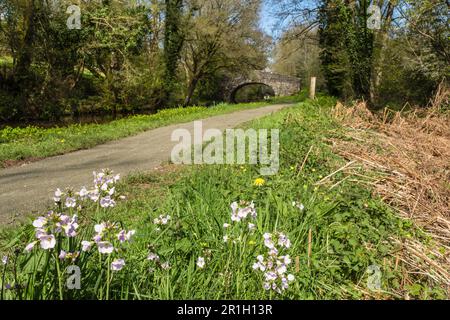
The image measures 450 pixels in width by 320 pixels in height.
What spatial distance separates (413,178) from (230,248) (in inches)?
137

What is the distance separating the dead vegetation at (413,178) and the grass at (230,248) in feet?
0.54

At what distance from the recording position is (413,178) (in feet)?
15.1

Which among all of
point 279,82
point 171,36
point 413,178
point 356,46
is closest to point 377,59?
point 356,46

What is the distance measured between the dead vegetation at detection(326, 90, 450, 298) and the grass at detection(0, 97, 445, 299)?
16 centimetres

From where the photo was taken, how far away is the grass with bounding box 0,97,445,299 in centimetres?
192

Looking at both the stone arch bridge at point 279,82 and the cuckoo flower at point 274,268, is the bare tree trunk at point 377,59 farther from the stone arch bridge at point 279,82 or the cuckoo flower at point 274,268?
the stone arch bridge at point 279,82

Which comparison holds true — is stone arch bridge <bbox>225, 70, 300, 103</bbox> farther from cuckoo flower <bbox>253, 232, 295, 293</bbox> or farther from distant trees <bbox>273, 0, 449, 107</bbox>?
cuckoo flower <bbox>253, 232, 295, 293</bbox>

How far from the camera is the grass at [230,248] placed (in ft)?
6.29

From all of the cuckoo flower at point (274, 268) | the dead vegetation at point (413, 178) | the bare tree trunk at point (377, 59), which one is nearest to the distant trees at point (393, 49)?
the bare tree trunk at point (377, 59)

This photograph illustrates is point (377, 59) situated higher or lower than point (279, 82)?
higher

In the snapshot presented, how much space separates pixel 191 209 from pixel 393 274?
1796 millimetres

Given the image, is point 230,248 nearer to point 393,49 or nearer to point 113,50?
point 393,49

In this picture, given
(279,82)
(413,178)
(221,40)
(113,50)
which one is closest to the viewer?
(413,178)

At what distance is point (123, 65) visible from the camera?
19219mm
